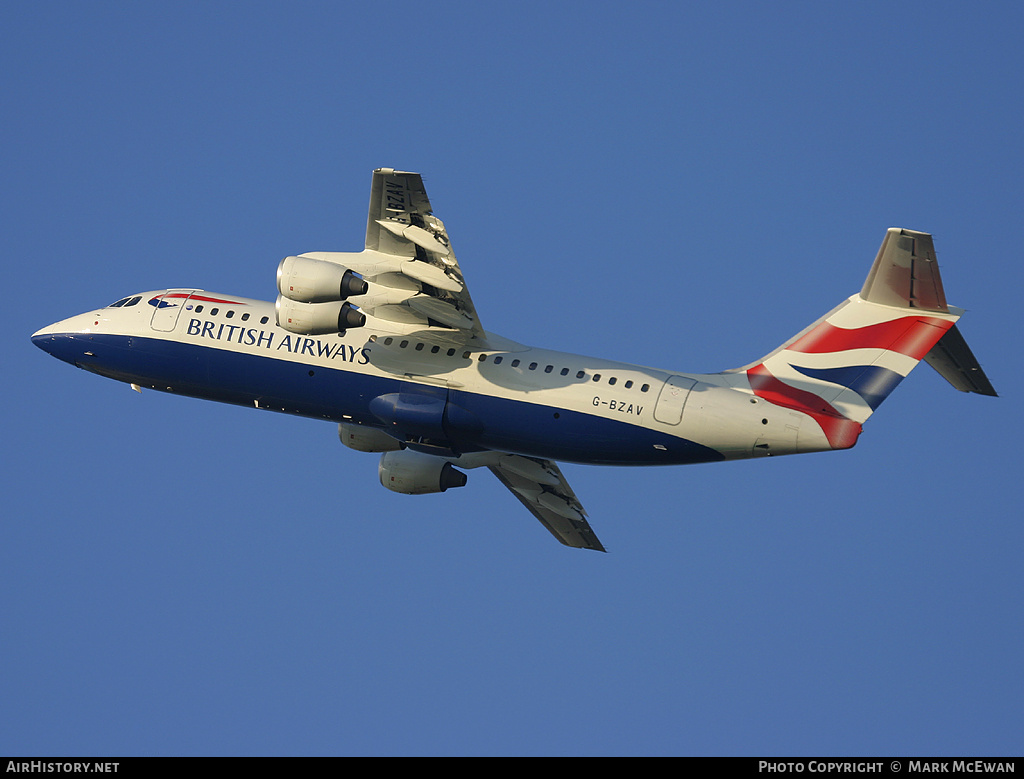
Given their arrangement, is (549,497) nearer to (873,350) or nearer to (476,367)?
(476,367)

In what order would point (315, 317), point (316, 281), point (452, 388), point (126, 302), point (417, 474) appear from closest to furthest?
point (316, 281)
point (315, 317)
point (452, 388)
point (417, 474)
point (126, 302)

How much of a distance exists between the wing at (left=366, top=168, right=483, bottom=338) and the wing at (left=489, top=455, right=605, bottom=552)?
3563mm

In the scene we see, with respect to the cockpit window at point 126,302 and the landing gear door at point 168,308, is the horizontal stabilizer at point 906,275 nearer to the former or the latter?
the landing gear door at point 168,308

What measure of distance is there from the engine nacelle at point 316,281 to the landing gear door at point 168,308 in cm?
431

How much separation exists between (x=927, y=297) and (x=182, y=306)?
46.4ft

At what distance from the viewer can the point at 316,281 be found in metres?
21.7

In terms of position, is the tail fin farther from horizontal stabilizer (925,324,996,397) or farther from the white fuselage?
the white fuselage

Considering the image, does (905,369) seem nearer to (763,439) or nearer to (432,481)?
(763,439)

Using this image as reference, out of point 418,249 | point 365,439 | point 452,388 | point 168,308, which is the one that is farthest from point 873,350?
point 168,308

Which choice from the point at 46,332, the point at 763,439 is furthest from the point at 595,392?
the point at 46,332

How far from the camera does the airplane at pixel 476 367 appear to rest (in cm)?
2141

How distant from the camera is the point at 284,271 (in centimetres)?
2195

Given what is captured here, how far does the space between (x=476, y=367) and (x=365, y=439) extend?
12.8 feet

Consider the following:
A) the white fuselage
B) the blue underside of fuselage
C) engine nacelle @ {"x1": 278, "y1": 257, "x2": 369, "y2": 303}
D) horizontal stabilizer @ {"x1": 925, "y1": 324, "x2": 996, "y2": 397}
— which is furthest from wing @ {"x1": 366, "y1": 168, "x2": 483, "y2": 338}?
horizontal stabilizer @ {"x1": 925, "y1": 324, "x2": 996, "y2": 397}
